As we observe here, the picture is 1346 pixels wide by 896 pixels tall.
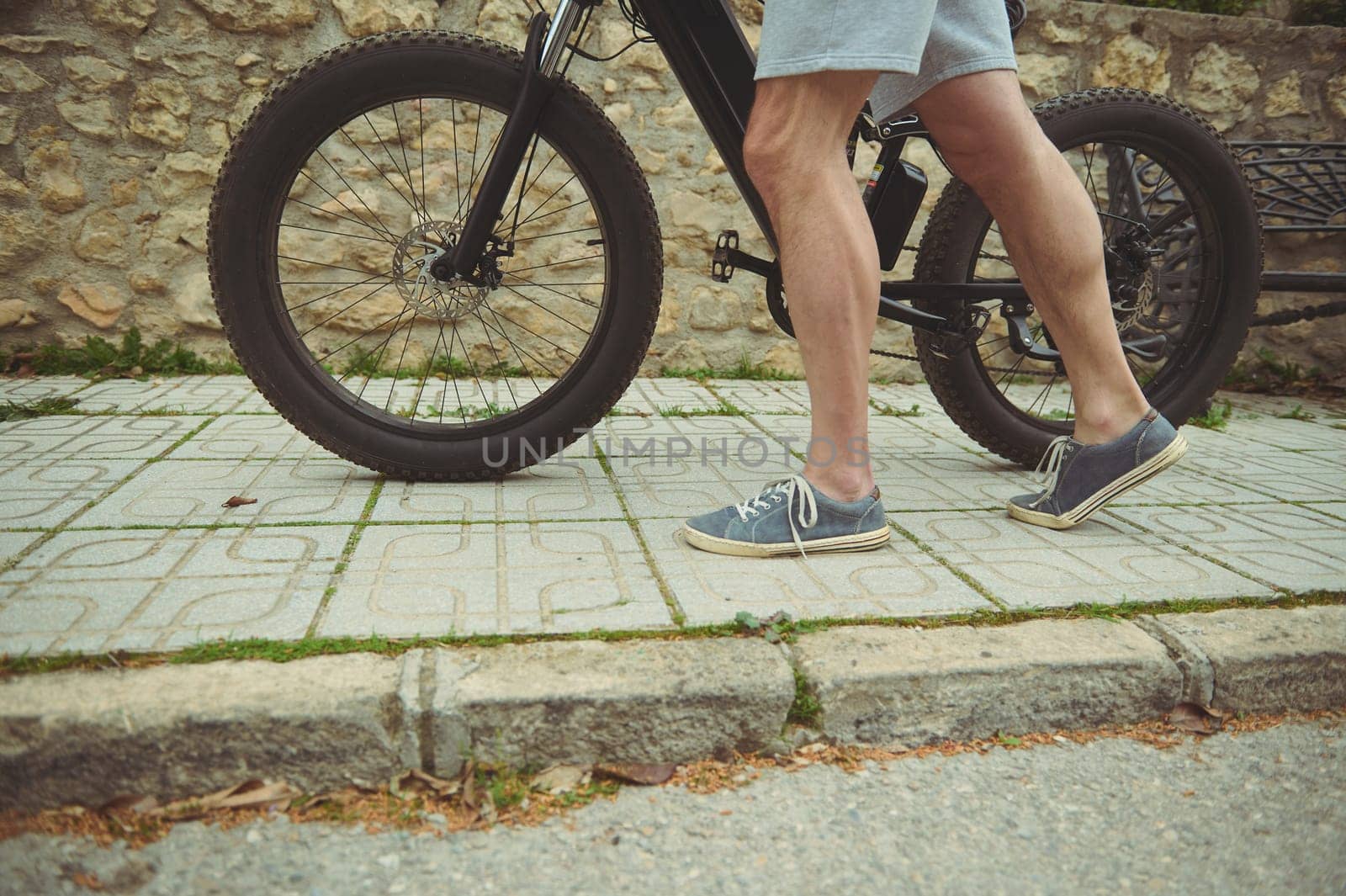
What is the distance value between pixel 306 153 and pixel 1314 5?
14.7 feet

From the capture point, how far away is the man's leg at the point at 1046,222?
6.79 ft

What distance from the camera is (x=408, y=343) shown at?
3.87m

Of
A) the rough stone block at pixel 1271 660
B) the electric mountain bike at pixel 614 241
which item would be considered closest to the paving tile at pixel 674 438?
the electric mountain bike at pixel 614 241

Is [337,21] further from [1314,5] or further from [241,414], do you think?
[1314,5]

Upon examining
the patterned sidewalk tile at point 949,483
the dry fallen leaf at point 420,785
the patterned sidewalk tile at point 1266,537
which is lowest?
the dry fallen leaf at point 420,785

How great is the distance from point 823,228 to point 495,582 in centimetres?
92

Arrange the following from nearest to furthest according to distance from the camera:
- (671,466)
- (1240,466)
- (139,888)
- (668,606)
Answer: (139,888) → (668,606) → (671,466) → (1240,466)

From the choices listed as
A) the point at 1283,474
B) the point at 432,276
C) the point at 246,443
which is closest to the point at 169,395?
the point at 246,443

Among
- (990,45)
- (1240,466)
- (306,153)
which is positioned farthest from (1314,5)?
(306,153)

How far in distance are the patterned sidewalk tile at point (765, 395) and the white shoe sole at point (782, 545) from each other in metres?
1.49

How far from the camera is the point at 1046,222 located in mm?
Result: 2127

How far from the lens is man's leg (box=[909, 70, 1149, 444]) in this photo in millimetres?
2070

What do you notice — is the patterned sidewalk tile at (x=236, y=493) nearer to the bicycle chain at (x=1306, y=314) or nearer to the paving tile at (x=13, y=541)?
the paving tile at (x=13, y=541)

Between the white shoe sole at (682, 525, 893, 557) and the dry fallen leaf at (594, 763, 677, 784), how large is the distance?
1.99 feet
